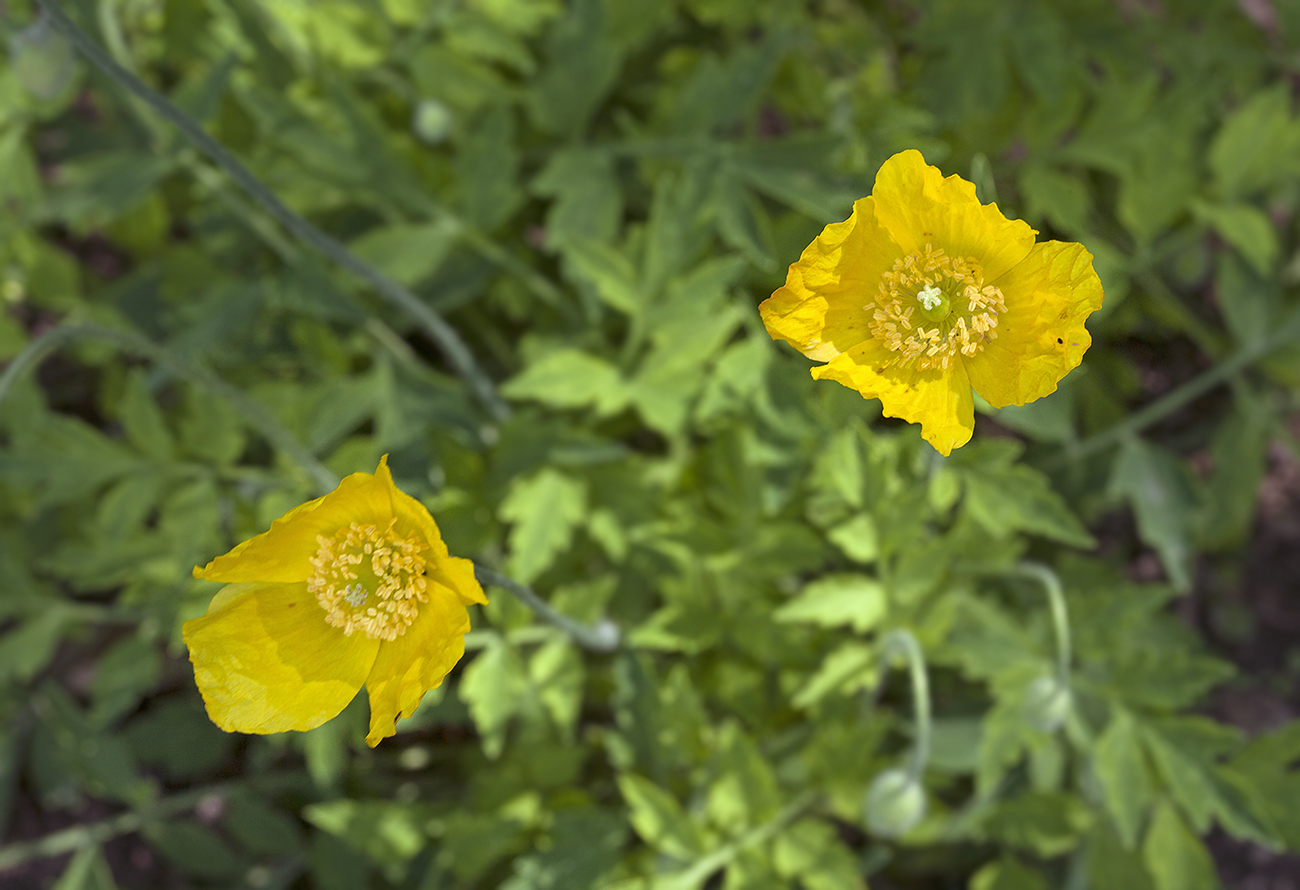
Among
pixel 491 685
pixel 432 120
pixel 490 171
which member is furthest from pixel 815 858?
pixel 432 120

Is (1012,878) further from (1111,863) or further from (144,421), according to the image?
(144,421)

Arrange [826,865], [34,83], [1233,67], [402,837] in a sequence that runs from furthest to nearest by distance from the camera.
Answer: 1. [1233,67]
2. [402,837]
3. [826,865]
4. [34,83]

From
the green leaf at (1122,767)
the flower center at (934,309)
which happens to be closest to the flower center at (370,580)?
the flower center at (934,309)

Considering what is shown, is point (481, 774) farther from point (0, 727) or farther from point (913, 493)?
point (0, 727)

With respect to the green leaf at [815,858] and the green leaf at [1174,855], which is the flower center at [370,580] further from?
the green leaf at [1174,855]

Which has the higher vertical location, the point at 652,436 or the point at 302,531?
the point at 302,531

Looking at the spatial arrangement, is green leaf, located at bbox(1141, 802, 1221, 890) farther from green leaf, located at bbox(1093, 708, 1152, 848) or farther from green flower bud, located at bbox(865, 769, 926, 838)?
green flower bud, located at bbox(865, 769, 926, 838)

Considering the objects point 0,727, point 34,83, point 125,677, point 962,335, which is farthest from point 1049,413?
point 0,727
